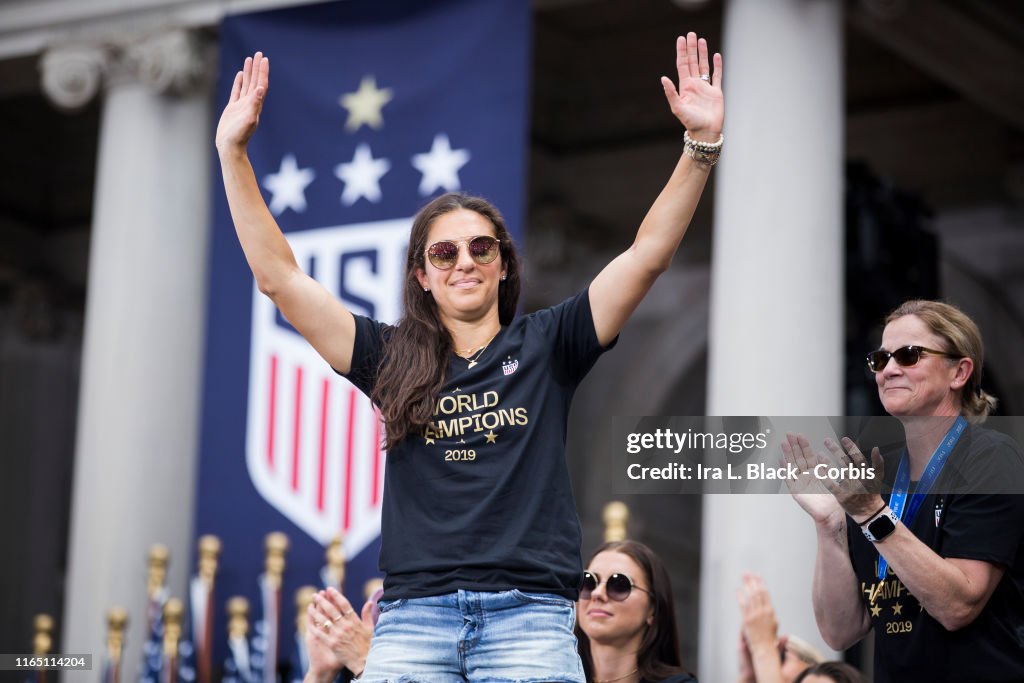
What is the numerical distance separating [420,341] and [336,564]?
16.1 feet

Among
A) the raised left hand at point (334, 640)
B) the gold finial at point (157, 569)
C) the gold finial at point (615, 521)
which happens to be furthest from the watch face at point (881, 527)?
the gold finial at point (157, 569)

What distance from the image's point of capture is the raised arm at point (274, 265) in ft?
11.3

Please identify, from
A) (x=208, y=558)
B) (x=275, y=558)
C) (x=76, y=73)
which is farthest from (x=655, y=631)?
(x=76, y=73)

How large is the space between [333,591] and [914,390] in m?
A: 1.45

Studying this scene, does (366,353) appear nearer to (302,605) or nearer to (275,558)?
(302,605)

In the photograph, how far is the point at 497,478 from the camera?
3277mm

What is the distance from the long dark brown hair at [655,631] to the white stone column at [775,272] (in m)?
2.90

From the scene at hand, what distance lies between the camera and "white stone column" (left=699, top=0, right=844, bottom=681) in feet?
25.7

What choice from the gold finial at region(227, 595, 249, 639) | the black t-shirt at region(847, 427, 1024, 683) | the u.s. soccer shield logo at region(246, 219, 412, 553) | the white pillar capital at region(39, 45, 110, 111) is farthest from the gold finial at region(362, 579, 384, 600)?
the black t-shirt at region(847, 427, 1024, 683)

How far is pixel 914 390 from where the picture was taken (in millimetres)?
3748

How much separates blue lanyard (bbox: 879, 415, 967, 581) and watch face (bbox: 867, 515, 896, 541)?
0.48 ft

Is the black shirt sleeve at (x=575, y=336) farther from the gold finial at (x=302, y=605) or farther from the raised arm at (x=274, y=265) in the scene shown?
the gold finial at (x=302, y=605)

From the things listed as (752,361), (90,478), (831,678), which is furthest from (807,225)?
(90,478)

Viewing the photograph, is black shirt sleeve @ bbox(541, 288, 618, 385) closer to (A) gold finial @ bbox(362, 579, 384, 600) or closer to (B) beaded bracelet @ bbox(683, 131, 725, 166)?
(B) beaded bracelet @ bbox(683, 131, 725, 166)
